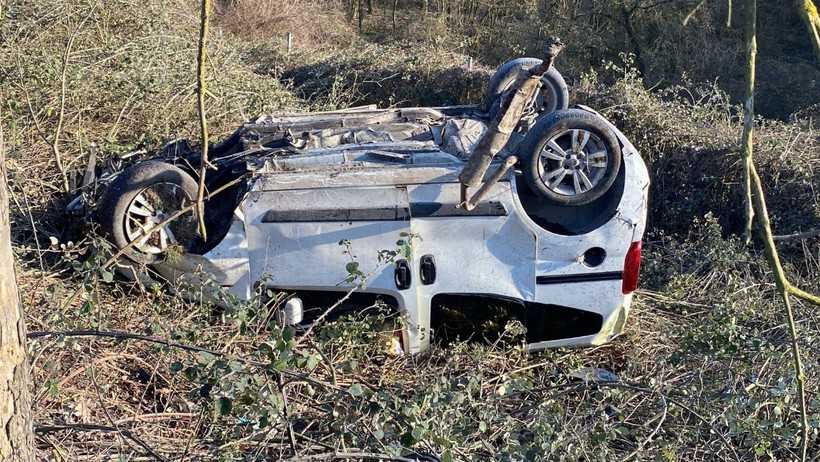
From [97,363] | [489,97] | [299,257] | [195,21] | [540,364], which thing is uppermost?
[195,21]

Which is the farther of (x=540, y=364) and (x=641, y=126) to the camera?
(x=641, y=126)

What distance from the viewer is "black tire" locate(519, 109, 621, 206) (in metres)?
4.40

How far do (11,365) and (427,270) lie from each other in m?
2.59

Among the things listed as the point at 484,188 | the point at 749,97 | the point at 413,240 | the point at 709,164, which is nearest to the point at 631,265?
the point at 484,188

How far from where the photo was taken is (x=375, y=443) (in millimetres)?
2990

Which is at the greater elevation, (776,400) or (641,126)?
(641,126)

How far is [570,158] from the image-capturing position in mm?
4430

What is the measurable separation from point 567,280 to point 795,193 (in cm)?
404

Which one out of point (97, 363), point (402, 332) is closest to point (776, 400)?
point (402, 332)

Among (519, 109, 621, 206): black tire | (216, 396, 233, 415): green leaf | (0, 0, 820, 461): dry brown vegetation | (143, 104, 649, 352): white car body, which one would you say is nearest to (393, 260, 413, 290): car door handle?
(143, 104, 649, 352): white car body

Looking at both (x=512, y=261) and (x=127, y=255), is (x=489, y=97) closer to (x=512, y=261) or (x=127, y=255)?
(x=512, y=261)

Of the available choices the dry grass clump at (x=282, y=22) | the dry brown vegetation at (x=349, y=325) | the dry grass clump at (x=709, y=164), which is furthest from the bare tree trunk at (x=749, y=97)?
the dry grass clump at (x=282, y=22)

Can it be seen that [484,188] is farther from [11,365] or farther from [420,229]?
[11,365]

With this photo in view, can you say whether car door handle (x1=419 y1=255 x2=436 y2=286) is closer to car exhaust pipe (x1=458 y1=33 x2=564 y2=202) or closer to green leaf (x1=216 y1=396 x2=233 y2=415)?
car exhaust pipe (x1=458 y1=33 x2=564 y2=202)
